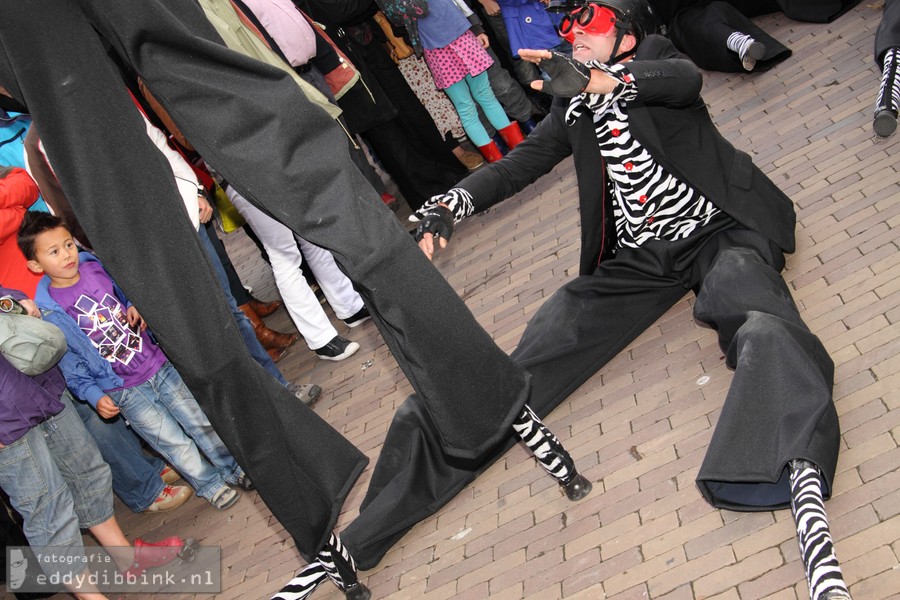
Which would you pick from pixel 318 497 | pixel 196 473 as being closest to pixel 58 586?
pixel 196 473

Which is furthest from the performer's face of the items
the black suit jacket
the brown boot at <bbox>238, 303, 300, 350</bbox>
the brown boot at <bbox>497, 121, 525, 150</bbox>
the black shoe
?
the brown boot at <bbox>238, 303, 300, 350</bbox>

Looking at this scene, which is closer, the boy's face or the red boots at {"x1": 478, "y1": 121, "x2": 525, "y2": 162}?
the boy's face

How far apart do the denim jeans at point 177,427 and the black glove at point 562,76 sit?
2539 mm

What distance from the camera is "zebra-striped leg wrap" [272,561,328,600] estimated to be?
3.74m

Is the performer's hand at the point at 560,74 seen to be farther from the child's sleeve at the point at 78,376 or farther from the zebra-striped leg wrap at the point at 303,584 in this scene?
the child's sleeve at the point at 78,376

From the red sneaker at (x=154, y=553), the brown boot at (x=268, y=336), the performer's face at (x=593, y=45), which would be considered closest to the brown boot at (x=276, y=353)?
the brown boot at (x=268, y=336)

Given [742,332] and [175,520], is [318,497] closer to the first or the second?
[742,332]

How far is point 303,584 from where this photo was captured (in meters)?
3.76

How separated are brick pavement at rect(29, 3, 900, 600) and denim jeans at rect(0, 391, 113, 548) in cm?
68

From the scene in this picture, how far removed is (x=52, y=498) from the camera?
446 cm

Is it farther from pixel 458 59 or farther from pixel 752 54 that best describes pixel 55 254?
pixel 752 54

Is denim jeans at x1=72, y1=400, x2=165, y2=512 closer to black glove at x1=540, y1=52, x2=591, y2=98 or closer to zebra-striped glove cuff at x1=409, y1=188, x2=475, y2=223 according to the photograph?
zebra-striped glove cuff at x1=409, y1=188, x2=475, y2=223

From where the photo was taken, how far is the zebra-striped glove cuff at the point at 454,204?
383 centimetres

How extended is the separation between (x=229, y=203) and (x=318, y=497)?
2.99 m
